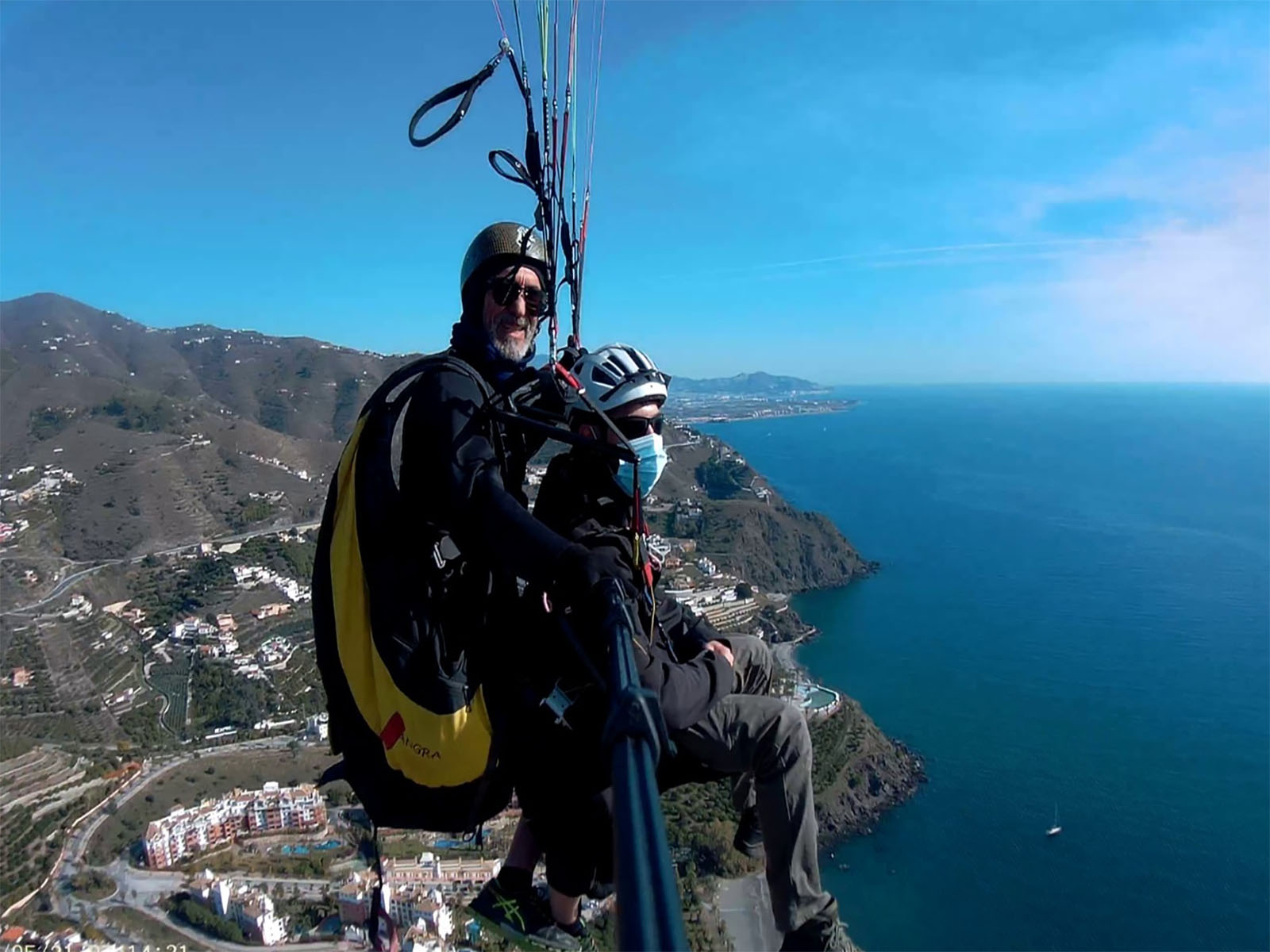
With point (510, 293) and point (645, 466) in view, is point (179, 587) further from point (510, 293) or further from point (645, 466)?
point (645, 466)

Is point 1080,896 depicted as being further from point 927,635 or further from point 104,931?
point 104,931

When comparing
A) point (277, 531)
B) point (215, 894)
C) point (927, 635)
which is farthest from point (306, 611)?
point (927, 635)

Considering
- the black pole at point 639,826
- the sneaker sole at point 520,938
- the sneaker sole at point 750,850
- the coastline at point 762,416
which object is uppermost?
the black pole at point 639,826

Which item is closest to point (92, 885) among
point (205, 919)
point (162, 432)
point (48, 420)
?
point (205, 919)

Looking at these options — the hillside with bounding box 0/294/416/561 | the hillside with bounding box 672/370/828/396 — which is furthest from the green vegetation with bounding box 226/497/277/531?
the hillside with bounding box 672/370/828/396

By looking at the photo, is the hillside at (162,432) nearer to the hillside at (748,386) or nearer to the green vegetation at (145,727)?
the green vegetation at (145,727)

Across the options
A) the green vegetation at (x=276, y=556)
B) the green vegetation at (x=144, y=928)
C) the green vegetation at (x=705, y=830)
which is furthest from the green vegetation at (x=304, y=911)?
the green vegetation at (x=276, y=556)
